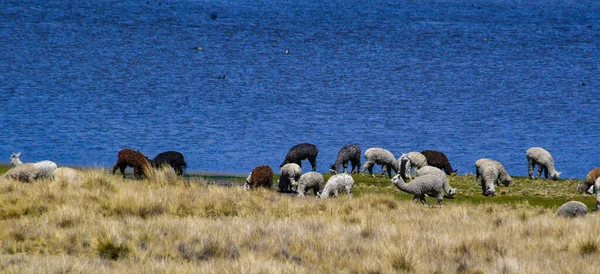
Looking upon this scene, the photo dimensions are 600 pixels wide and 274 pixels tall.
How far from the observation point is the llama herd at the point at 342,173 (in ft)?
76.5

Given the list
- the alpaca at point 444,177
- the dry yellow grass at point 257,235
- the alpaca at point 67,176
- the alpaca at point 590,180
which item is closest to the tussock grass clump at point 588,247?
the dry yellow grass at point 257,235

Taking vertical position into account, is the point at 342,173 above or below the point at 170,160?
below

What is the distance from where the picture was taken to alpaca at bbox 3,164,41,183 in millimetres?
23375

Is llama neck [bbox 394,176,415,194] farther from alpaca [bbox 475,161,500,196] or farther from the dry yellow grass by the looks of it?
alpaca [bbox 475,161,500,196]

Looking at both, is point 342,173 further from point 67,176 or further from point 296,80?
point 296,80

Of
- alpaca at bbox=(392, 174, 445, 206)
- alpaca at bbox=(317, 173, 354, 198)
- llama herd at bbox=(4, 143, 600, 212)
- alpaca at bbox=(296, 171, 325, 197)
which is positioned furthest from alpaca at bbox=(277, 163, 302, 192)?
alpaca at bbox=(392, 174, 445, 206)

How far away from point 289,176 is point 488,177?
6.20 meters

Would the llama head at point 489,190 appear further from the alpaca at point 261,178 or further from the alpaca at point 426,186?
the alpaca at point 261,178

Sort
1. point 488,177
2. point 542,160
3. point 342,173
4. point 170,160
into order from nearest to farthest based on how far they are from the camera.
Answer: point 488,177, point 342,173, point 170,160, point 542,160

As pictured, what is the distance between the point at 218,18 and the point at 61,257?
103939 millimetres

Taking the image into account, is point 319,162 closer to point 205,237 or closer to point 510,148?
point 510,148

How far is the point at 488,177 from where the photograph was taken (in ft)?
91.1

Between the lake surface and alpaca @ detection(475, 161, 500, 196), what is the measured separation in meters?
17.9

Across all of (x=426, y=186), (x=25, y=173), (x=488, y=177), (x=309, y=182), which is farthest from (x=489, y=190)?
(x=25, y=173)
